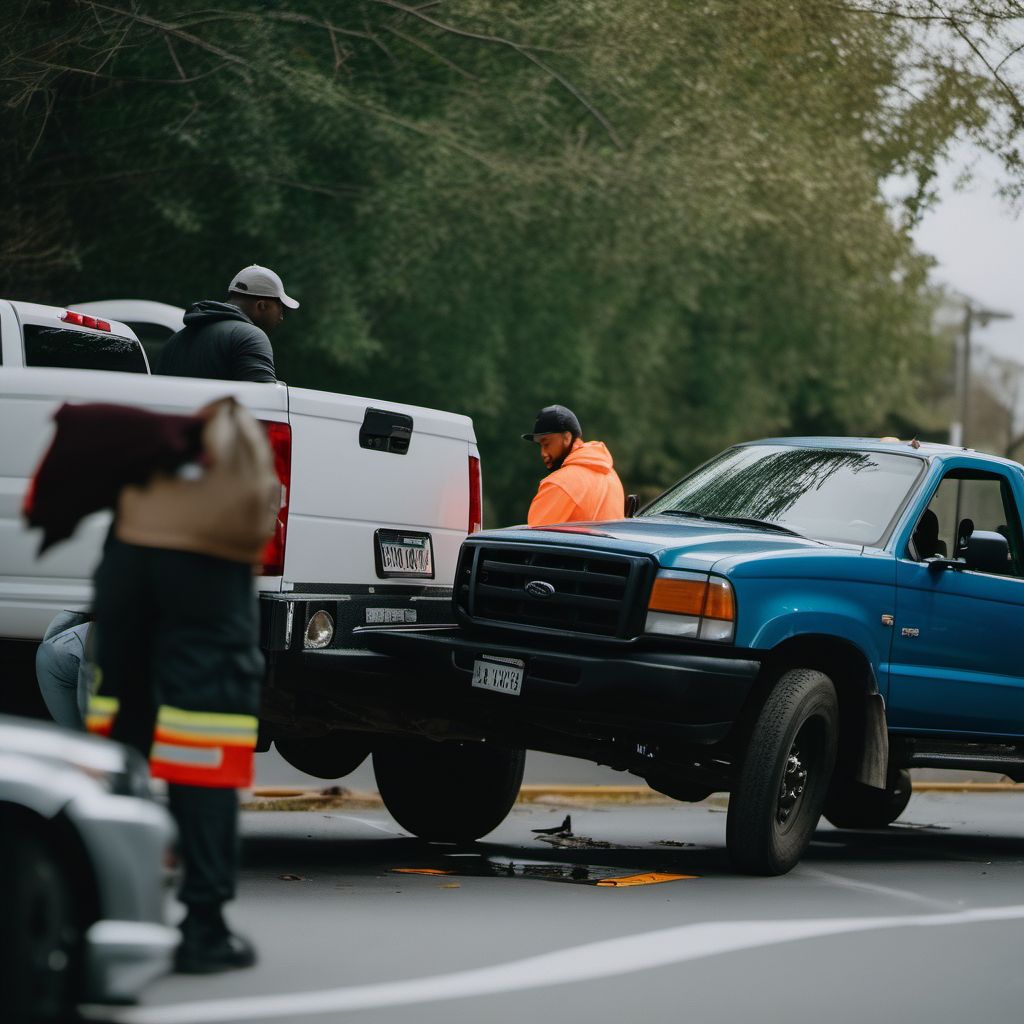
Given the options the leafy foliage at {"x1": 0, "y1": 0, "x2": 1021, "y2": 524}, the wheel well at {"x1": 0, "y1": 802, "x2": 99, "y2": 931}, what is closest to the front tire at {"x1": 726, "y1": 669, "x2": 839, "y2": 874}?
the wheel well at {"x1": 0, "y1": 802, "x2": 99, "y2": 931}

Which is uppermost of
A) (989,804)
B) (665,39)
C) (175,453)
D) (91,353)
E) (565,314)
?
(665,39)

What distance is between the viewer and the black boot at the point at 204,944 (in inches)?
217

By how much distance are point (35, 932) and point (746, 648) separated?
4.28m

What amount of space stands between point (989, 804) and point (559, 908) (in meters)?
7.38

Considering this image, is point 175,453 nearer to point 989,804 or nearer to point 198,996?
point 198,996

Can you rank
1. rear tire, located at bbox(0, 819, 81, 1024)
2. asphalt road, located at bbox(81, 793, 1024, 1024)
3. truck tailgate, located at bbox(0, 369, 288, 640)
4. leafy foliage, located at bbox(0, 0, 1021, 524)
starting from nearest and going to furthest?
rear tire, located at bbox(0, 819, 81, 1024)
asphalt road, located at bbox(81, 793, 1024, 1024)
truck tailgate, located at bbox(0, 369, 288, 640)
leafy foliage, located at bbox(0, 0, 1021, 524)

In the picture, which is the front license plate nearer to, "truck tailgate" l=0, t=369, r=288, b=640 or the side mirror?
"truck tailgate" l=0, t=369, r=288, b=640

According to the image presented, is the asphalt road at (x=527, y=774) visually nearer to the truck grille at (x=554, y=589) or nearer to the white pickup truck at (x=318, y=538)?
the white pickup truck at (x=318, y=538)

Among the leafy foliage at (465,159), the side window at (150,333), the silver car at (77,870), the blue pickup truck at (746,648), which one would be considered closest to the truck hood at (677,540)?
the blue pickup truck at (746,648)

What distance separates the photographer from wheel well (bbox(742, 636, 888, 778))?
870 centimetres

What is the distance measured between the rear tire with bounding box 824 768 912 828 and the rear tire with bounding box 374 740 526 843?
2353mm

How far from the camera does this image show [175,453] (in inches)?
205

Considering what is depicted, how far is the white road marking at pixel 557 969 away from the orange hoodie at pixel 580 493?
3.24m

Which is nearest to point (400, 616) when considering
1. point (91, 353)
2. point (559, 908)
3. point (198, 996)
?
point (559, 908)
